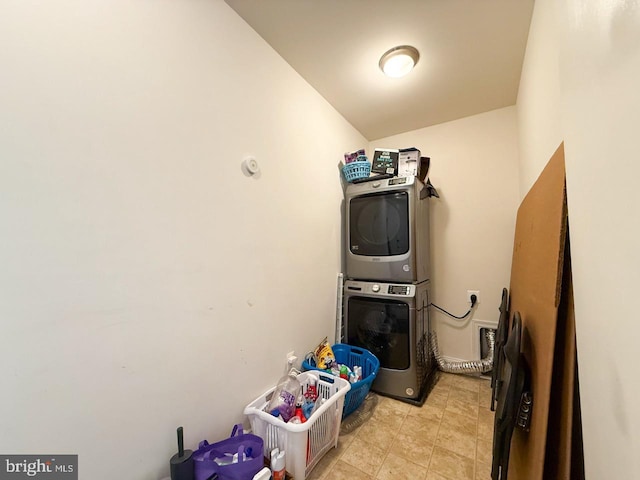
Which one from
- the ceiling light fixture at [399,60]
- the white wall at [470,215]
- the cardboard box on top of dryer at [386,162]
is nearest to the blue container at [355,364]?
the white wall at [470,215]

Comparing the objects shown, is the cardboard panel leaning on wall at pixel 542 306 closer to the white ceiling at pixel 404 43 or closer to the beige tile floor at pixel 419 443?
the beige tile floor at pixel 419 443

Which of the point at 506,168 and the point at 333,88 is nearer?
the point at 333,88

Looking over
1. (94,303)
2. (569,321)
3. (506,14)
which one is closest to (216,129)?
(94,303)

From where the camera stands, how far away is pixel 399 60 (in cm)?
153

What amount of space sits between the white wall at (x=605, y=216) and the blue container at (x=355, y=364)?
112 cm

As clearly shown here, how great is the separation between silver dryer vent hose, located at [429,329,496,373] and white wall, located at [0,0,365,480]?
147cm

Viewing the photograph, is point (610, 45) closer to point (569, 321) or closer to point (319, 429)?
point (569, 321)

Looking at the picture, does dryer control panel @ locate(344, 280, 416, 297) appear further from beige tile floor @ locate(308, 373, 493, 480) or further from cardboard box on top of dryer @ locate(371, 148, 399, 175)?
cardboard box on top of dryer @ locate(371, 148, 399, 175)

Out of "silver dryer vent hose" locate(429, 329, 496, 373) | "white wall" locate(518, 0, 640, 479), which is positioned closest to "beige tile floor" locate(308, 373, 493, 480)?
"silver dryer vent hose" locate(429, 329, 496, 373)

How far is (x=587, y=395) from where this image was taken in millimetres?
502

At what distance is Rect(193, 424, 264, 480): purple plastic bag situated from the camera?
91 cm

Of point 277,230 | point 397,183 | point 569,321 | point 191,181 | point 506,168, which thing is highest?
point 506,168

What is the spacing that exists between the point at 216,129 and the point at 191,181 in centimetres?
30

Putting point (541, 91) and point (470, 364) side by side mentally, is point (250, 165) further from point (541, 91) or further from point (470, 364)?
point (470, 364)
